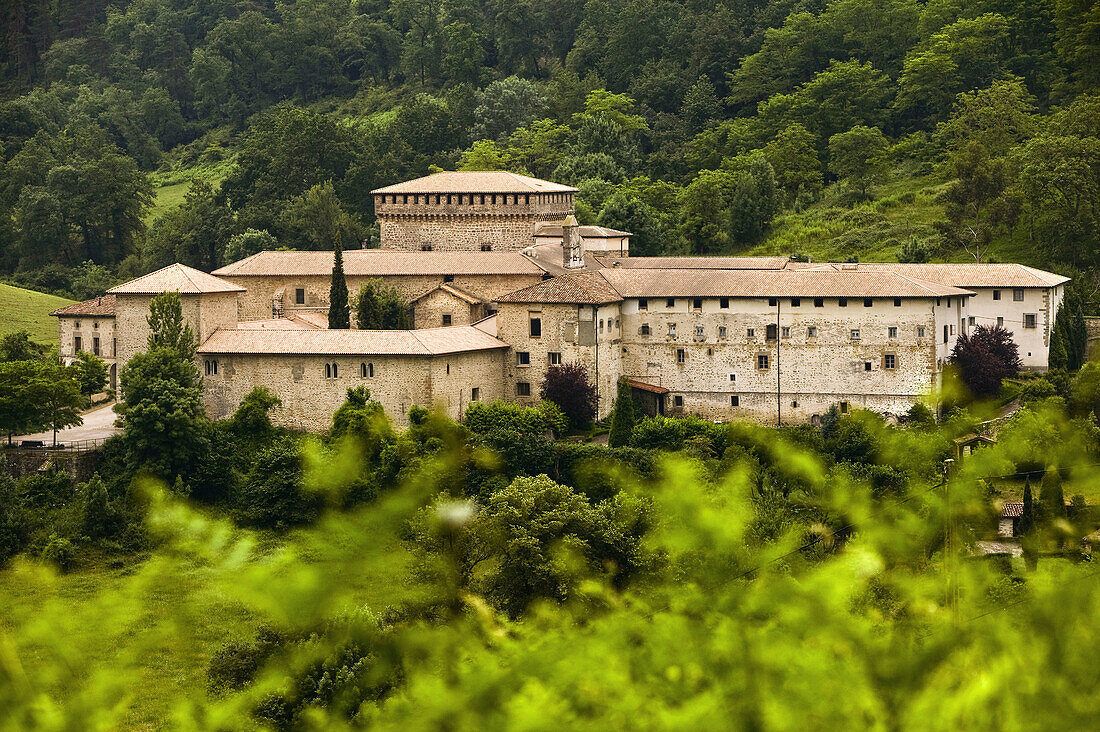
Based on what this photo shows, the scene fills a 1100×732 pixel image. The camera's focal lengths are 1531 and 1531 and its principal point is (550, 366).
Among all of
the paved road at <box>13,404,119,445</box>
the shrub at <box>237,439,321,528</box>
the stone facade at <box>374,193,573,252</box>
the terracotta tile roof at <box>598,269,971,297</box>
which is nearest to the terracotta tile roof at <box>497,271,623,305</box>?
the terracotta tile roof at <box>598,269,971,297</box>

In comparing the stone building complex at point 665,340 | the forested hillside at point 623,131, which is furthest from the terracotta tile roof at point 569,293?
the forested hillside at point 623,131

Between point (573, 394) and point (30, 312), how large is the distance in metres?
29.7

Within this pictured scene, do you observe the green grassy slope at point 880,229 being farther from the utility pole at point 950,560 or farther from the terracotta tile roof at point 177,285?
the utility pole at point 950,560

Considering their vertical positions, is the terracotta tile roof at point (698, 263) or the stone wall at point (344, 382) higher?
the terracotta tile roof at point (698, 263)

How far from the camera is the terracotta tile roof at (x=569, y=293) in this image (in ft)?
137

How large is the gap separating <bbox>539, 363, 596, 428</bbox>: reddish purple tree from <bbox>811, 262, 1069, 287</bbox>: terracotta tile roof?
337 inches

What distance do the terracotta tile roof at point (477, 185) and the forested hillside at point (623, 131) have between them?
3541mm

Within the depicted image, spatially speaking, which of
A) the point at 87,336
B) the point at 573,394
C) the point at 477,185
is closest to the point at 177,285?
the point at 87,336

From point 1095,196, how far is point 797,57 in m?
27.2

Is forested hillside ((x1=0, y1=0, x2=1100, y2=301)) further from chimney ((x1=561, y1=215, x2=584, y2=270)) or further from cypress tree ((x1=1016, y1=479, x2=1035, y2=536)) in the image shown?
cypress tree ((x1=1016, y1=479, x2=1035, y2=536))

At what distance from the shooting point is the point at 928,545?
1088 cm

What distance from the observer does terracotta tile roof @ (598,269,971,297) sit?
1613 inches

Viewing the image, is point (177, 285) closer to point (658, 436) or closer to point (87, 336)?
point (87, 336)

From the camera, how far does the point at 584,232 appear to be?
52.7 metres
